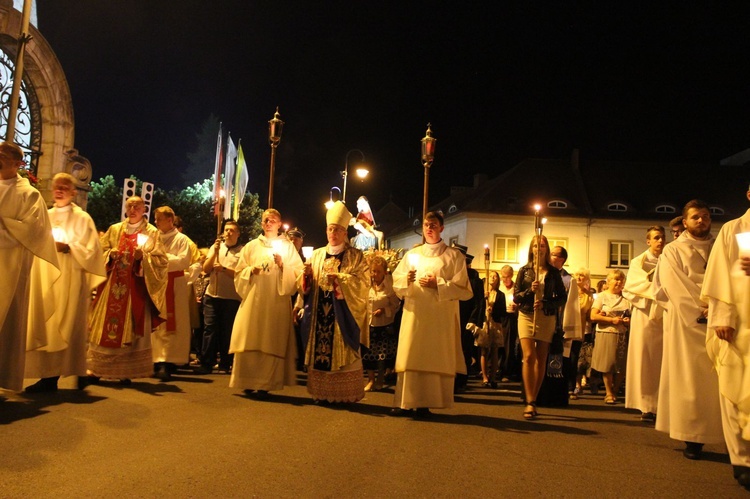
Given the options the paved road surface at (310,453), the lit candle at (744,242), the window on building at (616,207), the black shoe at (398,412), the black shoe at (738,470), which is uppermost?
the window on building at (616,207)

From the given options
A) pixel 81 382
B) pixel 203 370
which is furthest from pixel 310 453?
pixel 203 370

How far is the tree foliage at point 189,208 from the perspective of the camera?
120ft

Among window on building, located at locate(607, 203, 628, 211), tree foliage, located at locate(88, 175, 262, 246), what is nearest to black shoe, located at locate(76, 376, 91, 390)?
tree foliage, located at locate(88, 175, 262, 246)

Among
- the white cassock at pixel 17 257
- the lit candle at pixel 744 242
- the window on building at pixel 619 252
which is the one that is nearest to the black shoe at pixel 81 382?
the white cassock at pixel 17 257

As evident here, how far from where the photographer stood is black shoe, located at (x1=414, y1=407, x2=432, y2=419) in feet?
22.6

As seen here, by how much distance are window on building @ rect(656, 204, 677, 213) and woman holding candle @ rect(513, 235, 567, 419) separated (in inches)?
1595

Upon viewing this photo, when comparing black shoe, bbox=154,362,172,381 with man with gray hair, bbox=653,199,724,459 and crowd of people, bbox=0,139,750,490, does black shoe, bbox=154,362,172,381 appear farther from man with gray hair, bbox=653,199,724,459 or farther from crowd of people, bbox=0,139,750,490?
man with gray hair, bbox=653,199,724,459

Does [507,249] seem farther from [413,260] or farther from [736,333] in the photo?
[736,333]

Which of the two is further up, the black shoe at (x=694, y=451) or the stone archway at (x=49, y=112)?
the stone archway at (x=49, y=112)

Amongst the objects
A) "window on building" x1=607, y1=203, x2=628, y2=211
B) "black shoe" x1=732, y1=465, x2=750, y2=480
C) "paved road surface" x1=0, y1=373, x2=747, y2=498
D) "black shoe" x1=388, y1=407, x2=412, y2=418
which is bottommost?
Answer: "paved road surface" x1=0, y1=373, x2=747, y2=498

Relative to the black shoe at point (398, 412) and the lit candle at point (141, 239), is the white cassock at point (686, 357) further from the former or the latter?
the lit candle at point (141, 239)

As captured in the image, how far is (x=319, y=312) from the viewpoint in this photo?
25.5 feet

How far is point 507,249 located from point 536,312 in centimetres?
3695

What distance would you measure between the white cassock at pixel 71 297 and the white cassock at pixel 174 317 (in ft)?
4.93
